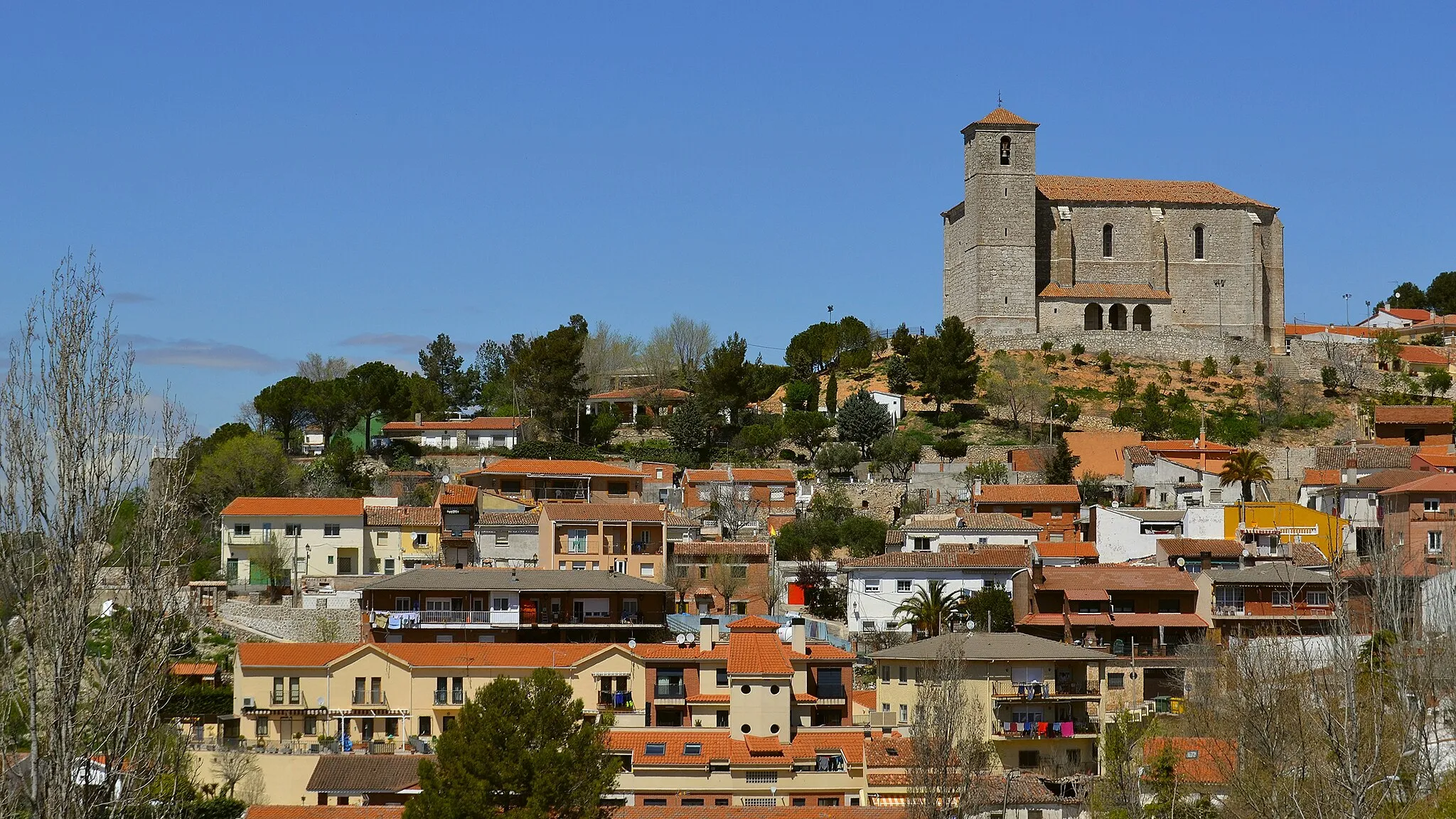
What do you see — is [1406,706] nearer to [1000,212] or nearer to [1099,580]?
[1099,580]

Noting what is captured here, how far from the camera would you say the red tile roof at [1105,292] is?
3551 inches

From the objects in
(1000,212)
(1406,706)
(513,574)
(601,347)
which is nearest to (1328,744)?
(1406,706)

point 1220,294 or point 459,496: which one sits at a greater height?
point 1220,294

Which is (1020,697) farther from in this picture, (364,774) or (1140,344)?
(1140,344)

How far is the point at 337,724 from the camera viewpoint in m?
45.0

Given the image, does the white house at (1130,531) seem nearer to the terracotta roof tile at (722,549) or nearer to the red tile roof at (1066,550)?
the red tile roof at (1066,550)

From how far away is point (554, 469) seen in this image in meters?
65.8

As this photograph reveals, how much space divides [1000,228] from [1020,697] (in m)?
48.0

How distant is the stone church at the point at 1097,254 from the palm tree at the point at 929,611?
118 ft

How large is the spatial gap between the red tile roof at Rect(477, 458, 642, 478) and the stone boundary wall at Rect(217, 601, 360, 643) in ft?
40.5

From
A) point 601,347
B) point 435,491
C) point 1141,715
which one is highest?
point 601,347

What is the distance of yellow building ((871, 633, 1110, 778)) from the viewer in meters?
43.7

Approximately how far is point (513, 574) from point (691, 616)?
203 inches

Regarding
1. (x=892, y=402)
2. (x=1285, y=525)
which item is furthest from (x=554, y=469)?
(x=1285, y=525)
